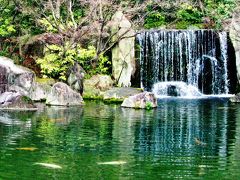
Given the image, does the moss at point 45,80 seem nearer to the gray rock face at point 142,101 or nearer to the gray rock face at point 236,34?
the gray rock face at point 142,101

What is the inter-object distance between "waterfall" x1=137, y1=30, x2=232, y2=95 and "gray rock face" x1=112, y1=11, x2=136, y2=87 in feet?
6.10

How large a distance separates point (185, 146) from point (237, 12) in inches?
773

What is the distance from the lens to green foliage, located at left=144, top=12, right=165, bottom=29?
32812 mm

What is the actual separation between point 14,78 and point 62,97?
2.05 m

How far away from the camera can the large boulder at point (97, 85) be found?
2520cm

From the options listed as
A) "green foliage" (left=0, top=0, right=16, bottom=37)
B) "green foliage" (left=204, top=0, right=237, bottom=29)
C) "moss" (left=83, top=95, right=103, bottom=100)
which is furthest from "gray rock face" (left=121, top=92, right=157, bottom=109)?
"green foliage" (left=204, top=0, right=237, bottom=29)

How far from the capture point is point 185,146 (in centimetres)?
1184

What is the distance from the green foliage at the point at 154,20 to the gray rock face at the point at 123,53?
174 inches

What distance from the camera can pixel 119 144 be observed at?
11.8 metres

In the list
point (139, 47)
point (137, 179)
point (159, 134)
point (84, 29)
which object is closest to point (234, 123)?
point (159, 134)

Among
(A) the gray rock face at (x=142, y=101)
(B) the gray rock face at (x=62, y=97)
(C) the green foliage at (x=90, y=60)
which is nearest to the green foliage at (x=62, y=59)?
(C) the green foliage at (x=90, y=60)

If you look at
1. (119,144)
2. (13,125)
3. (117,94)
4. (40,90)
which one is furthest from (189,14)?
(119,144)

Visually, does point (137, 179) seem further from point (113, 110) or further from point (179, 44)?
point (179, 44)

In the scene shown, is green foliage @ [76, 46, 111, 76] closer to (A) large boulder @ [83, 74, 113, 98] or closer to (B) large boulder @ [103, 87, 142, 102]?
(A) large boulder @ [83, 74, 113, 98]
